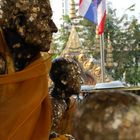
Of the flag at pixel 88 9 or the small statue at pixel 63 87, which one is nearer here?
the small statue at pixel 63 87

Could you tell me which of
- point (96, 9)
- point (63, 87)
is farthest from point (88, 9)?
point (63, 87)

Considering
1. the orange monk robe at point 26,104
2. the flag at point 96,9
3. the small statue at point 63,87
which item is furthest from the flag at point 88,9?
the orange monk robe at point 26,104

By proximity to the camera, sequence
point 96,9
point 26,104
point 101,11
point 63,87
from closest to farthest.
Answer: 1. point 26,104
2. point 63,87
3. point 101,11
4. point 96,9

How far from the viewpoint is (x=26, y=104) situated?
107 cm

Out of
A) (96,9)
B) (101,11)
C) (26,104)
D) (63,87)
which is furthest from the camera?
(96,9)

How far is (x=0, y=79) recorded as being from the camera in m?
1.07

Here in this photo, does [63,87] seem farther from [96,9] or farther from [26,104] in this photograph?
[96,9]

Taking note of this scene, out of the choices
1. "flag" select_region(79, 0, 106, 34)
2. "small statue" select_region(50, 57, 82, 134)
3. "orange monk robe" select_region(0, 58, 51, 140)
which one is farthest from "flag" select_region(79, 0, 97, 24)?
"orange monk robe" select_region(0, 58, 51, 140)

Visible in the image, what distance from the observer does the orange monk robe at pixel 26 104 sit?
3.49 feet

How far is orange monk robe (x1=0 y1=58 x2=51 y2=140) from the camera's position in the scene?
1.06m

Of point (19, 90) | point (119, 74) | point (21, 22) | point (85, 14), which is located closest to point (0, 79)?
point (19, 90)

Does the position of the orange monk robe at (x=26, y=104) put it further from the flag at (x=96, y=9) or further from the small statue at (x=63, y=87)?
the flag at (x=96, y=9)

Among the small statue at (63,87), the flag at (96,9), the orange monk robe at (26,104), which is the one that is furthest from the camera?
the flag at (96,9)

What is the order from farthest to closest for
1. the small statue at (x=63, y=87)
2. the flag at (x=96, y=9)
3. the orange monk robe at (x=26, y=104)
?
the flag at (x=96, y=9), the small statue at (x=63, y=87), the orange monk robe at (x=26, y=104)
